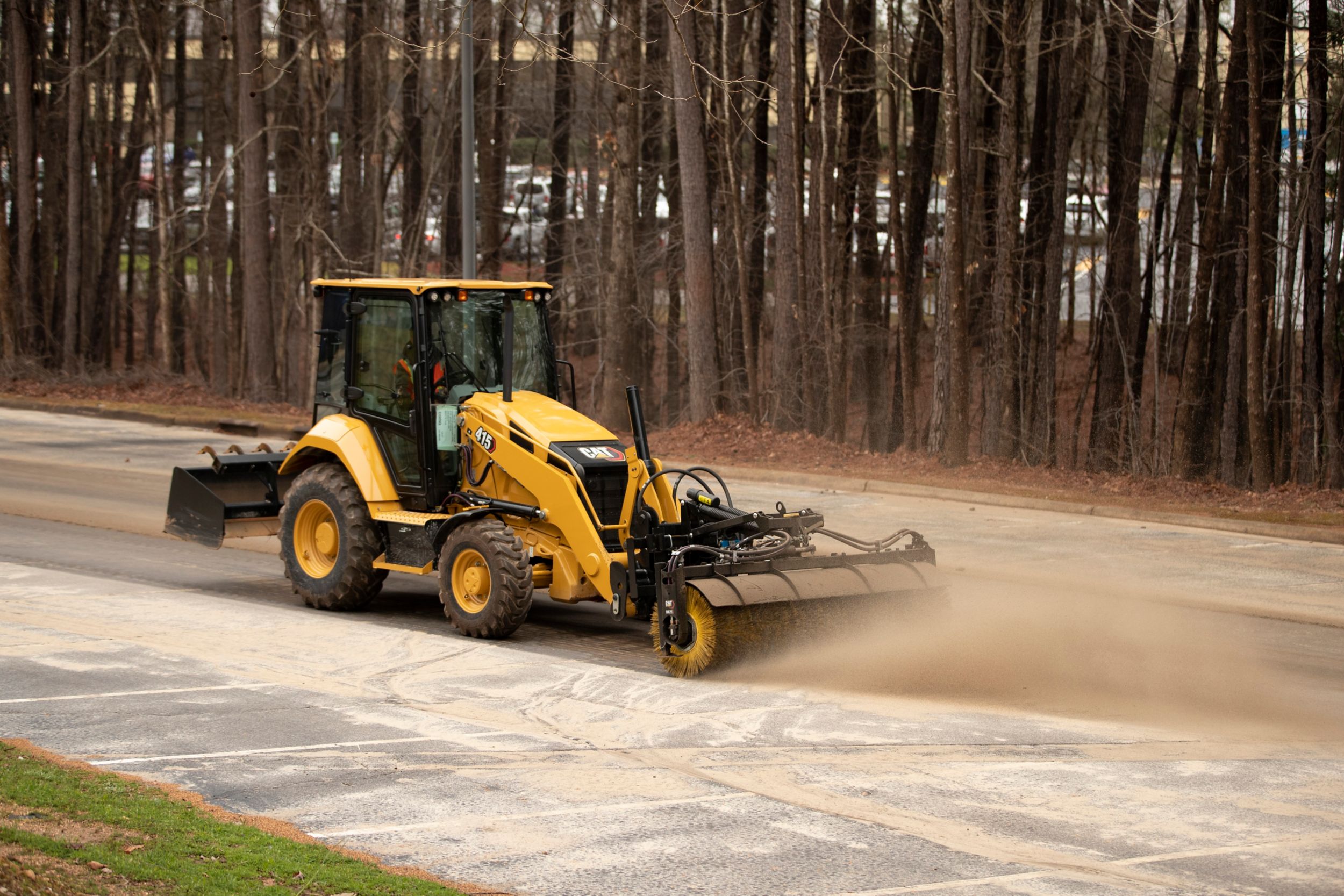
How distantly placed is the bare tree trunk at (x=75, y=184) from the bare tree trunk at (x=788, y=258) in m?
18.7

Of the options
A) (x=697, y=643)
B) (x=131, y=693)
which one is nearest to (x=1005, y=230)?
(x=697, y=643)

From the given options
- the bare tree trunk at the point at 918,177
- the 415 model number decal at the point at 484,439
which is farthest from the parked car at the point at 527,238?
the 415 model number decal at the point at 484,439

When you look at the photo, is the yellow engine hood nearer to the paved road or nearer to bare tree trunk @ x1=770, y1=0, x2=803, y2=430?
the paved road

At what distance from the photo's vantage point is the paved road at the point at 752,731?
6.70 metres

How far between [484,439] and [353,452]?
53.8 inches

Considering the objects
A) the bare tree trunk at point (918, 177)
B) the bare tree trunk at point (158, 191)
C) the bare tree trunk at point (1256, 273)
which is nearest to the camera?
the bare tree trunk at point (1256, 273)

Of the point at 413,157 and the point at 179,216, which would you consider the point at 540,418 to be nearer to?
the point at 413,157

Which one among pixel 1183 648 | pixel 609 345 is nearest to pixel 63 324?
pixel 609 345

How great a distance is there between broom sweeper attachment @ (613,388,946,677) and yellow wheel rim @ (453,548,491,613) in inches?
47.6

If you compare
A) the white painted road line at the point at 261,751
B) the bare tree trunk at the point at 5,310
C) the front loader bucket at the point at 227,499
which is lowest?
the white painted road line at the point at 261,751

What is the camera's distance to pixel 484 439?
11.7 metres

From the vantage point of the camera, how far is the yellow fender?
12164mm

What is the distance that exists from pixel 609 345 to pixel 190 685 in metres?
19.6

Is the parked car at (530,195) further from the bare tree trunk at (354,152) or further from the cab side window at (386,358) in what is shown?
the cab side window at (386,358)
